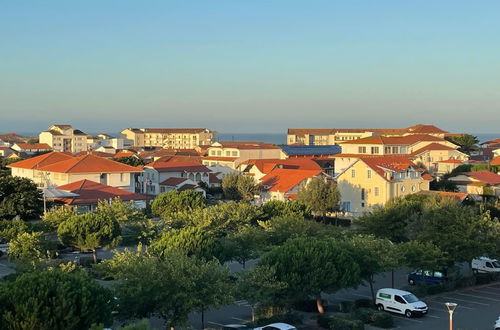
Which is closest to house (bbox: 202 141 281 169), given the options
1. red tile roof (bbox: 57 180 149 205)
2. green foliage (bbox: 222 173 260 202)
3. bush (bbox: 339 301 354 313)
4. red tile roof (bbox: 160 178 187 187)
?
red tile roof (bbox: 160 178 187 187)

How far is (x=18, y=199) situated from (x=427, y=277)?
30.7 metres

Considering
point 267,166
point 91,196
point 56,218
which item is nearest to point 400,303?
point 56,218

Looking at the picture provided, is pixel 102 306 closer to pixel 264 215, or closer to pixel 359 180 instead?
pixel 264 215

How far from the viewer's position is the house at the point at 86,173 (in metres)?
62.0

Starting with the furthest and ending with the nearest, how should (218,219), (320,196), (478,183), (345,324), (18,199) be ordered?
(478,183) → (320,196) → (18,199) → (218,219) → (345,324)

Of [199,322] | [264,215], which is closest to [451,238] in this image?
[199,322]

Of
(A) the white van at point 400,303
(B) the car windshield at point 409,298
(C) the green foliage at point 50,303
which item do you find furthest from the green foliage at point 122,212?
(C) the green foliage at point 50,303

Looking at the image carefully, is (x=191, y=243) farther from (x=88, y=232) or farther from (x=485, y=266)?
(x=485, y=266)

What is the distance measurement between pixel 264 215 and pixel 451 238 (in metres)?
17.5

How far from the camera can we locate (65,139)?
544 feet

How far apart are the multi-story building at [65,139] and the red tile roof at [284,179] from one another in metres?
108

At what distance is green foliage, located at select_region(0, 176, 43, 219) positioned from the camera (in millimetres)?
46978

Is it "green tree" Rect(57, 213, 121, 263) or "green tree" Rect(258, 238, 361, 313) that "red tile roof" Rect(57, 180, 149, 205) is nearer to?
"green tree" Rect(57, 213, 121, 263)

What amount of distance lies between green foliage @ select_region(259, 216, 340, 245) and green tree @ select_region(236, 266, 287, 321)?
32.9 feet
